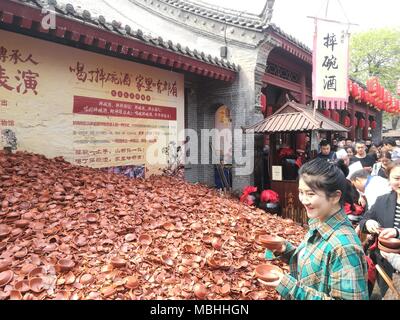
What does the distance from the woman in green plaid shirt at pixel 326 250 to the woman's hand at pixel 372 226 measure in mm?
1410

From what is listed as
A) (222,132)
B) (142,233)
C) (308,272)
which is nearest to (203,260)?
(142,233)

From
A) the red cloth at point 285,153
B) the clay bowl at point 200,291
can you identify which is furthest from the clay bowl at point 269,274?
the red cloth at point 285,153

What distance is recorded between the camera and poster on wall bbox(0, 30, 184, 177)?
16.5 feet

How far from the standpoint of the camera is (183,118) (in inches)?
326

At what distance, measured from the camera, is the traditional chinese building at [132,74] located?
197 inches

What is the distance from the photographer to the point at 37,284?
262 cm

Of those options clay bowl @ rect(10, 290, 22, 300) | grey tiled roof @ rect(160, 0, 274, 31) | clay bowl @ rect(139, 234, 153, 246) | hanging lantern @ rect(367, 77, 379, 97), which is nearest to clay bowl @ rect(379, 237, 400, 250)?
clay bowl @ rect(139, 234, 153, 246)

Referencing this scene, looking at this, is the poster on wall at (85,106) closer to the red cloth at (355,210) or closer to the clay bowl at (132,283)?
the clay bowl at (132,283)

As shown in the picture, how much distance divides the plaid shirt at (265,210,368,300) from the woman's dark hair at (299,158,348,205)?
13cm

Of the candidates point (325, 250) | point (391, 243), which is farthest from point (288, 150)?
point (325, 250)

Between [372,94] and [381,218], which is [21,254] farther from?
[372,94]

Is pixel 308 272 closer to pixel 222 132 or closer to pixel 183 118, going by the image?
pixel 183 118

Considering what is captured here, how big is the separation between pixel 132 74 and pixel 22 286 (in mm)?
5128

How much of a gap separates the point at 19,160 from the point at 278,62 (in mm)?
8297
